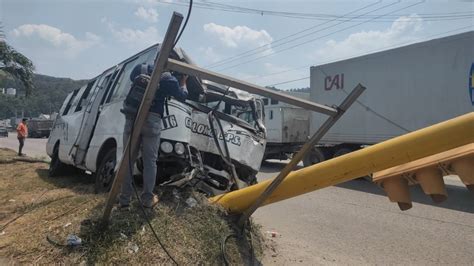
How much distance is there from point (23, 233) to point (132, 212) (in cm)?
112

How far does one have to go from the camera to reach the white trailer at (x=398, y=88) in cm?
1038

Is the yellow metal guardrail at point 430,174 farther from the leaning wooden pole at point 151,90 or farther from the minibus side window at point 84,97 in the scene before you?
the minibus side window at point 84,97

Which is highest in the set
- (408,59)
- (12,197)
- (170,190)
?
(408,59)

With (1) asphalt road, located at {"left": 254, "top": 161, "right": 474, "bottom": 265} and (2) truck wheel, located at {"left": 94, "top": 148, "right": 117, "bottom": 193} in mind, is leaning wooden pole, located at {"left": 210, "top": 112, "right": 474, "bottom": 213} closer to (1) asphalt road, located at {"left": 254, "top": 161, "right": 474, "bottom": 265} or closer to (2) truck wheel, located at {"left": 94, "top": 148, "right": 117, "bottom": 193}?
(1) asphalt road, located at {"left": 254, "top": 161, "right": 474, "bottom": 265}

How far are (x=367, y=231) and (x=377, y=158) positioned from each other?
3.42m

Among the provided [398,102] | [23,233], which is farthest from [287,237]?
[398,102]

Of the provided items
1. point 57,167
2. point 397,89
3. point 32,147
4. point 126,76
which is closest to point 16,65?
point 57,167

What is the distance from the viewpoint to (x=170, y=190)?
497 cm

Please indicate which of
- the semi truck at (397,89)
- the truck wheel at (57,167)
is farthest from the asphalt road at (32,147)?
the semi truck at (397,89)

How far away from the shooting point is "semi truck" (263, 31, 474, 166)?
34.1 ft

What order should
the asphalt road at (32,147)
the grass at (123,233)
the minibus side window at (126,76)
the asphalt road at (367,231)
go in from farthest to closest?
the asphalt road at (32,147) < the minibus side window at (126,76) < the asphalt road at (367,231) < the grass at (123,233)

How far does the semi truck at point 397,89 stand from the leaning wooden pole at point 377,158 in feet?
25.1

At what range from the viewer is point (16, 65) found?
15273mm

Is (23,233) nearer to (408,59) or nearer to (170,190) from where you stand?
(170,190)
